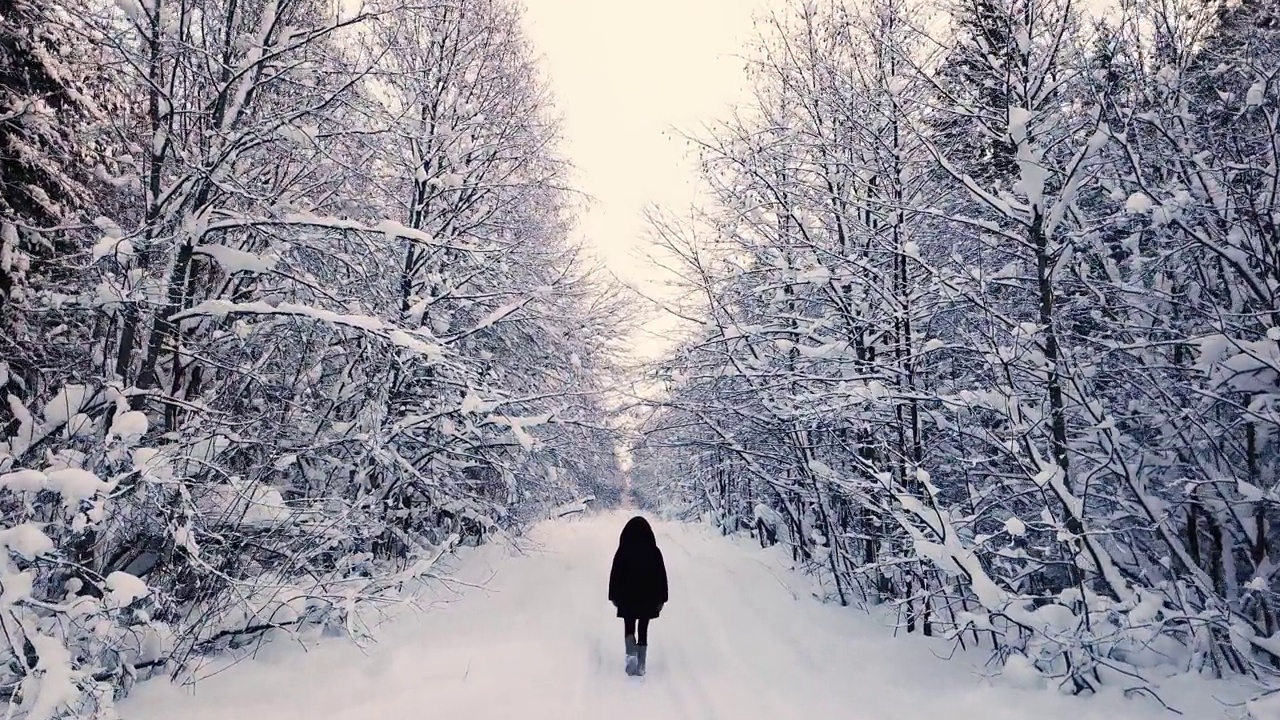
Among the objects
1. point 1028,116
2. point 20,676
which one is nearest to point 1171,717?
point 1028,116

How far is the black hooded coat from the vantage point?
7.43 meters

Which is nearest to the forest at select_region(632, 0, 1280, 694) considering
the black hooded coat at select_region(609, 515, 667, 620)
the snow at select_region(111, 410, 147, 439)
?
the black hooded coat at select_region(609, 515, 667, 620)

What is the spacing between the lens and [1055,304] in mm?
6492

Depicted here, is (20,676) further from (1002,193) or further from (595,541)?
(595,541)

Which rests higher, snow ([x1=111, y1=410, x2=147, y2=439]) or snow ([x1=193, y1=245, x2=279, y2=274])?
snow ([x1=193, y1=245, x2=279, y2=274])

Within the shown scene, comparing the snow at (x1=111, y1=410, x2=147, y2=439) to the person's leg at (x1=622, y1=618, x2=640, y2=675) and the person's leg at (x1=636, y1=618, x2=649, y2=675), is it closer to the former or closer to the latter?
the person's leg at (x1=622, y1=618, x2=640, y2=675)

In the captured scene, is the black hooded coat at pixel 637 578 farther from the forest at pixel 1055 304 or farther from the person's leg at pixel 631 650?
the forest at pixel 1055 304

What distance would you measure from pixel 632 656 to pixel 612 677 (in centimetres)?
33

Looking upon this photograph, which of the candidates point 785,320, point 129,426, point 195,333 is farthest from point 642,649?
point 195,333

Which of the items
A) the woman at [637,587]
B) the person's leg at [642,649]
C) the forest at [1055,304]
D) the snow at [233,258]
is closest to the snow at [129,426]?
the snow at [233,258]

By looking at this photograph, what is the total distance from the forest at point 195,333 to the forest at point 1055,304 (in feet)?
12.8

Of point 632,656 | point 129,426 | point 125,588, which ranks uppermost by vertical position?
point 129,426

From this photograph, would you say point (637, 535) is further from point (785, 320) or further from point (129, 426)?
point (129, 426)

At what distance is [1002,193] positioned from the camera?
19.2 ft
